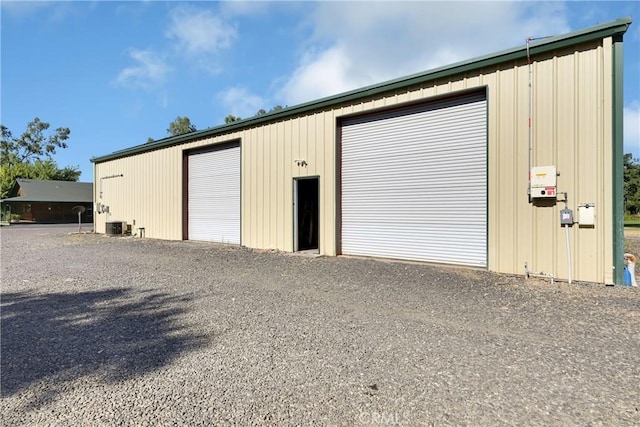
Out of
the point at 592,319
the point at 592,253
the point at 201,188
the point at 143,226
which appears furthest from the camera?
the point at 143,226

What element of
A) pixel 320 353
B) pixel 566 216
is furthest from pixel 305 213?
pixel 320 353

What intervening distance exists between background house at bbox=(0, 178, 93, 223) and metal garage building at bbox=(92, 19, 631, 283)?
1311 inches

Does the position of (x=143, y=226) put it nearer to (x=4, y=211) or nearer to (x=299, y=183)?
(x=299, y=183)

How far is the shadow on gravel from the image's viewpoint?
304 cm

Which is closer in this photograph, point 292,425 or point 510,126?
point 292,425

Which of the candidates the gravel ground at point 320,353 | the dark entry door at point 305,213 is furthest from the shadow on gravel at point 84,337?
the dark entry door at point 305,213

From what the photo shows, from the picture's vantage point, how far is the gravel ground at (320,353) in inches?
97.3

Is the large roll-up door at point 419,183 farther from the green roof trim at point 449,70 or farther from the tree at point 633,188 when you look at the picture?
the tree at point 633,188

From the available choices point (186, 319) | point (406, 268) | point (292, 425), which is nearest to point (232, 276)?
point (186, 319)

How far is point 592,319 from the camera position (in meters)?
4.46

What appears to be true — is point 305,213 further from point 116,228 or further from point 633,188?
point 633,188

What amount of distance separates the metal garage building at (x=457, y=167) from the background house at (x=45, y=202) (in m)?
33.3

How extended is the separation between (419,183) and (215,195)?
8407 millimetres

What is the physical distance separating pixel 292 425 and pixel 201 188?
13644 mm
